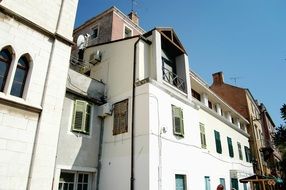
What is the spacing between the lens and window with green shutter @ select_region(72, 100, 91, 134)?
1045 centimetres

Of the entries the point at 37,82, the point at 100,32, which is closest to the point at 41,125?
the point at 37,82

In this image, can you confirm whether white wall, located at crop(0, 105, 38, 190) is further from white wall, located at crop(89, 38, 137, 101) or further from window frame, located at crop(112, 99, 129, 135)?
white wall, located at crop(89, 38, 137, 101)

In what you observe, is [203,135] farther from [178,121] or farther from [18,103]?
[18,103]

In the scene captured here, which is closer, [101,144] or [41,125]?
[41,125]

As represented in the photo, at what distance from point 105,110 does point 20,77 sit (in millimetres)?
4607

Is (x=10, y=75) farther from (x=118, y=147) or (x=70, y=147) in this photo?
(x=118, y=147)

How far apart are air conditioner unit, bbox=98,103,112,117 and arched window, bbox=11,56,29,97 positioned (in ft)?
14.6

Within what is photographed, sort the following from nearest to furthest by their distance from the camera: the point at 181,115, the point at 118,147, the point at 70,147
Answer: the point at 70,147 → the point at 118,147 → the point at 181,115

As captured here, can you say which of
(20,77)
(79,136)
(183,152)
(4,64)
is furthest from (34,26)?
(183,152)

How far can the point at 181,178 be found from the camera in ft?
36.1

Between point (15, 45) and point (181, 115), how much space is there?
8116 mm

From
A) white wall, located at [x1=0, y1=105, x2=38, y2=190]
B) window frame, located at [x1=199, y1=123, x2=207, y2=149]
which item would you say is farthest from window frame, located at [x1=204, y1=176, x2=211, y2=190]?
white wall, located at [x1=0, y1=105, x2=38, y2=190]

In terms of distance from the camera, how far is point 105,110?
1153 centimetres

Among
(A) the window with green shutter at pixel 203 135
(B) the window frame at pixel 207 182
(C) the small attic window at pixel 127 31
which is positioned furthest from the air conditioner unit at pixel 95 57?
(B) the window frame at pixel 207 182
